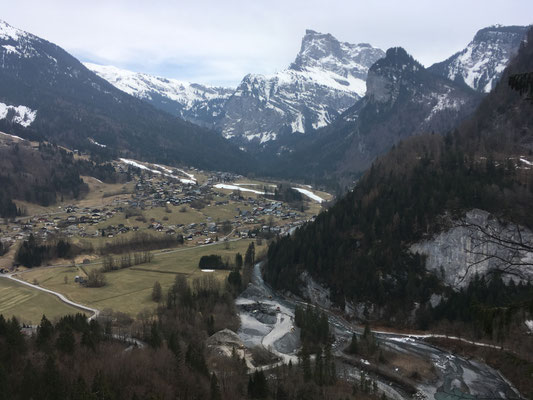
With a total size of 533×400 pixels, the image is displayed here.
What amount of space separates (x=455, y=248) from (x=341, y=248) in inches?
1188

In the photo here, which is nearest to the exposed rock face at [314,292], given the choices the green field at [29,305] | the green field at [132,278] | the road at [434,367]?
the road at [434,367]

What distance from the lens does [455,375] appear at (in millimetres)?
77562

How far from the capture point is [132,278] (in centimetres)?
13288

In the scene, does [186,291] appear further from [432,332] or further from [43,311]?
[432,332]

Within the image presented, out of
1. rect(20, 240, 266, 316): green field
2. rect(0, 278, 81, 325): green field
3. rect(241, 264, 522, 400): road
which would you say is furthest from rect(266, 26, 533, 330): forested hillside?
rect(0, 278, 81, 325): green field

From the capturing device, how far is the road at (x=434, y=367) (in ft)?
233

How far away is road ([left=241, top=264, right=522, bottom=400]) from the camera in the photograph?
7100 centimetres

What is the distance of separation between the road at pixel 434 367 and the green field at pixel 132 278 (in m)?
26.7

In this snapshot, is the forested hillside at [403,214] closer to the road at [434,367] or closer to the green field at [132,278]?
the road at [434,367]

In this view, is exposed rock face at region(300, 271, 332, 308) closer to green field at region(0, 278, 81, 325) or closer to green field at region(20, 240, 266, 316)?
green field at region(20, 240, 266, 316)

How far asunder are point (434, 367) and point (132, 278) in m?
88.0

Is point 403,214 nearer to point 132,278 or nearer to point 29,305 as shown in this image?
point 132,278

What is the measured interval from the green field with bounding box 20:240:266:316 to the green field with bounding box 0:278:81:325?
487 centimetres

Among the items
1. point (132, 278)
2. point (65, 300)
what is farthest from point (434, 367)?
point (132, 278)
